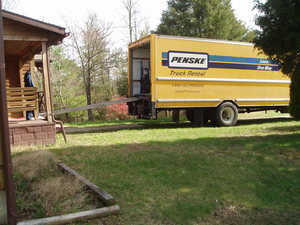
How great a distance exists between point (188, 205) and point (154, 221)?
0.59m

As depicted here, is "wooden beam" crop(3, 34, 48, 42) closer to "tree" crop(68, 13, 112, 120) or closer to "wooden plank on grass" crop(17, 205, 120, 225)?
"wooden plank on grass" crop(17, 205, 120, 225)

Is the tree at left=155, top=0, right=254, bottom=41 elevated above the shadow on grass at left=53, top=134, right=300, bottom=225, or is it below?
above

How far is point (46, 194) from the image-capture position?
3.89 m

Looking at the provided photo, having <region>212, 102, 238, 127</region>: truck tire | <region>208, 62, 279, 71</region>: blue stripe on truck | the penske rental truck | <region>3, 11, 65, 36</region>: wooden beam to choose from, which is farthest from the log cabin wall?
<region>212, 102, 238, 127</region>: truck tire

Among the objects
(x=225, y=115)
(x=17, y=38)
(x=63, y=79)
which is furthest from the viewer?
(x=63, y=79)

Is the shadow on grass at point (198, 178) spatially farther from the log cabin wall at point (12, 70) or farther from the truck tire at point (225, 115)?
the log cabin wall at point (12, 70)


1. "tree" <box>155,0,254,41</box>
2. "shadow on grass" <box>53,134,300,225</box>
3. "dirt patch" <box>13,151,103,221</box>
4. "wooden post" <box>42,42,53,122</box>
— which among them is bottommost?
"shadow on grass" <box>53,134,300,225</box>

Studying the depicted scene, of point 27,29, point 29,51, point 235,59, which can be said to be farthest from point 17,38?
point 235,59

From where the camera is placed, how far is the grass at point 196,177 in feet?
12.0

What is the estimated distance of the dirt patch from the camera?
3.53 m

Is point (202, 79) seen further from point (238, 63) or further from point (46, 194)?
point (46, 194)

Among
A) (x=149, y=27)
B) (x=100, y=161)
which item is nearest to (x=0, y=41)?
(x=100, y=161)

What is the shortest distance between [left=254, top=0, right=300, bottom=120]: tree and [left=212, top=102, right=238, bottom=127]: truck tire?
400cm

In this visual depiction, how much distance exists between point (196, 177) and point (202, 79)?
6.99m
